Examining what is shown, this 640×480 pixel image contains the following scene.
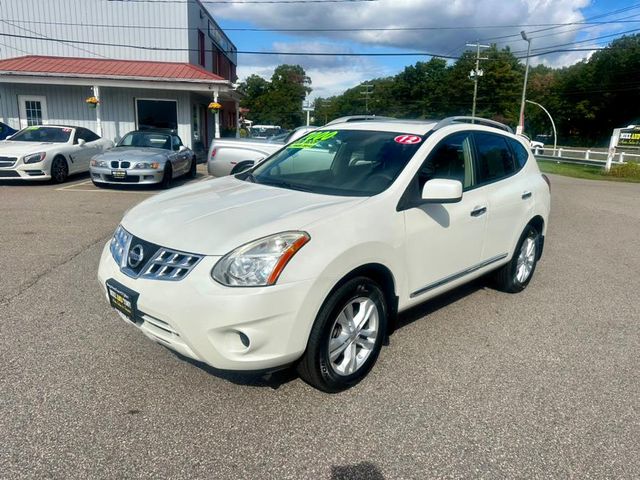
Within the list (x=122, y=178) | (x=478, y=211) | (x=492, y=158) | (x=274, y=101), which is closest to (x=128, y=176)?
(x=122, y=178)

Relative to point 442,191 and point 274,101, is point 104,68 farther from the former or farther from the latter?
point 274,101

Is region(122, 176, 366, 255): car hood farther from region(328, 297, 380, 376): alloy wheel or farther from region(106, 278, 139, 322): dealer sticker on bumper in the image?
region(328, 297, 380, 376): alloy wheel

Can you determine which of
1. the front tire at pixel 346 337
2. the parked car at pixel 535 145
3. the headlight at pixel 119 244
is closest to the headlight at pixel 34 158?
the headlight at pixel 119 244

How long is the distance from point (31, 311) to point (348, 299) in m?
2.99

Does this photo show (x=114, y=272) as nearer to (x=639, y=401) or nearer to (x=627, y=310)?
(x=639, y=401)

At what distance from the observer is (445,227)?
12.1 ft

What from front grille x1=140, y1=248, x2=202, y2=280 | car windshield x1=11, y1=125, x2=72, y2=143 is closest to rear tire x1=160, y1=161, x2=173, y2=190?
car windshield x1=11, y1=125, x2=72, y2=143

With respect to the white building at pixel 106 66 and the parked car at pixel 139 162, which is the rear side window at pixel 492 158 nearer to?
the parked car at pixel 139 162

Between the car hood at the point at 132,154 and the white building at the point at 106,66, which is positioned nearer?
the car hood at the point at 132,154

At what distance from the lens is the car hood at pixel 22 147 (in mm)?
11508

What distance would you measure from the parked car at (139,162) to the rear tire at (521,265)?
879cm

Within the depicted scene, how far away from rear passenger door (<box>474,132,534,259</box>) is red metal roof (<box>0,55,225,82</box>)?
54.2 feet

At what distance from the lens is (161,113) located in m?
21.2

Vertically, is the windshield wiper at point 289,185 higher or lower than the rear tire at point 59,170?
higher
